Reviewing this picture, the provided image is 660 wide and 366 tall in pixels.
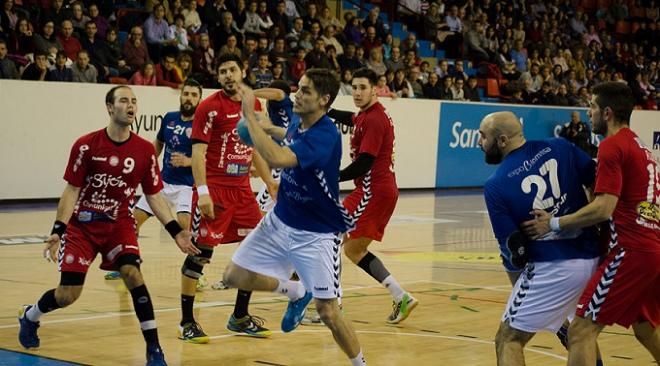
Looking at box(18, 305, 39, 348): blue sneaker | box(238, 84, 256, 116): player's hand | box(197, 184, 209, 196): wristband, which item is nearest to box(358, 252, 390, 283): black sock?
box(197, 184, 209, 196): wristband

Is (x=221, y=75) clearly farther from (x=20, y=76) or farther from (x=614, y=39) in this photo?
(x=614, y=39)

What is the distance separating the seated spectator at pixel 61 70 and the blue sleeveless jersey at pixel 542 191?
13.3 meters

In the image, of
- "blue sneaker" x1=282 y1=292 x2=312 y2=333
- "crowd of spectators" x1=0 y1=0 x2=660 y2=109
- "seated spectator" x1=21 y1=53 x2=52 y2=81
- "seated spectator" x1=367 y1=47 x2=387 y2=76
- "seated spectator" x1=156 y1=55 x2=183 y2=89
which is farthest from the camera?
"seated spectator" x1=367 y1=47 x2=387 y2=76

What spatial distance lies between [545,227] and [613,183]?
460mm

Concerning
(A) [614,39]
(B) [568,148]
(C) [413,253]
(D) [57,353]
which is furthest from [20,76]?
(A) [614,39]

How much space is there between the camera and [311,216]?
7.48m

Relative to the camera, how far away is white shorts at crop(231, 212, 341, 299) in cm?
744

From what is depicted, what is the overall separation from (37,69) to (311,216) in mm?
12030

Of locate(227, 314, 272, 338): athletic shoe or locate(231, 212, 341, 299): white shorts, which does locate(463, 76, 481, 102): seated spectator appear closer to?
locate(227, 314, 272, 338): athletic shoe

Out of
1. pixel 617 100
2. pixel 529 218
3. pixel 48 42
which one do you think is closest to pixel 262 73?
pixel 48 42

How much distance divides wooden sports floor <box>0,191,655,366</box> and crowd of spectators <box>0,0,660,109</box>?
4.04 meters

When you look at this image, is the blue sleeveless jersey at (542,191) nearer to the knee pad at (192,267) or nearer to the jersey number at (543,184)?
the jersey number at (543,184)

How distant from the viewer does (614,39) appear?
3831cm

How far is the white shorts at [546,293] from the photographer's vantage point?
6527 mm
